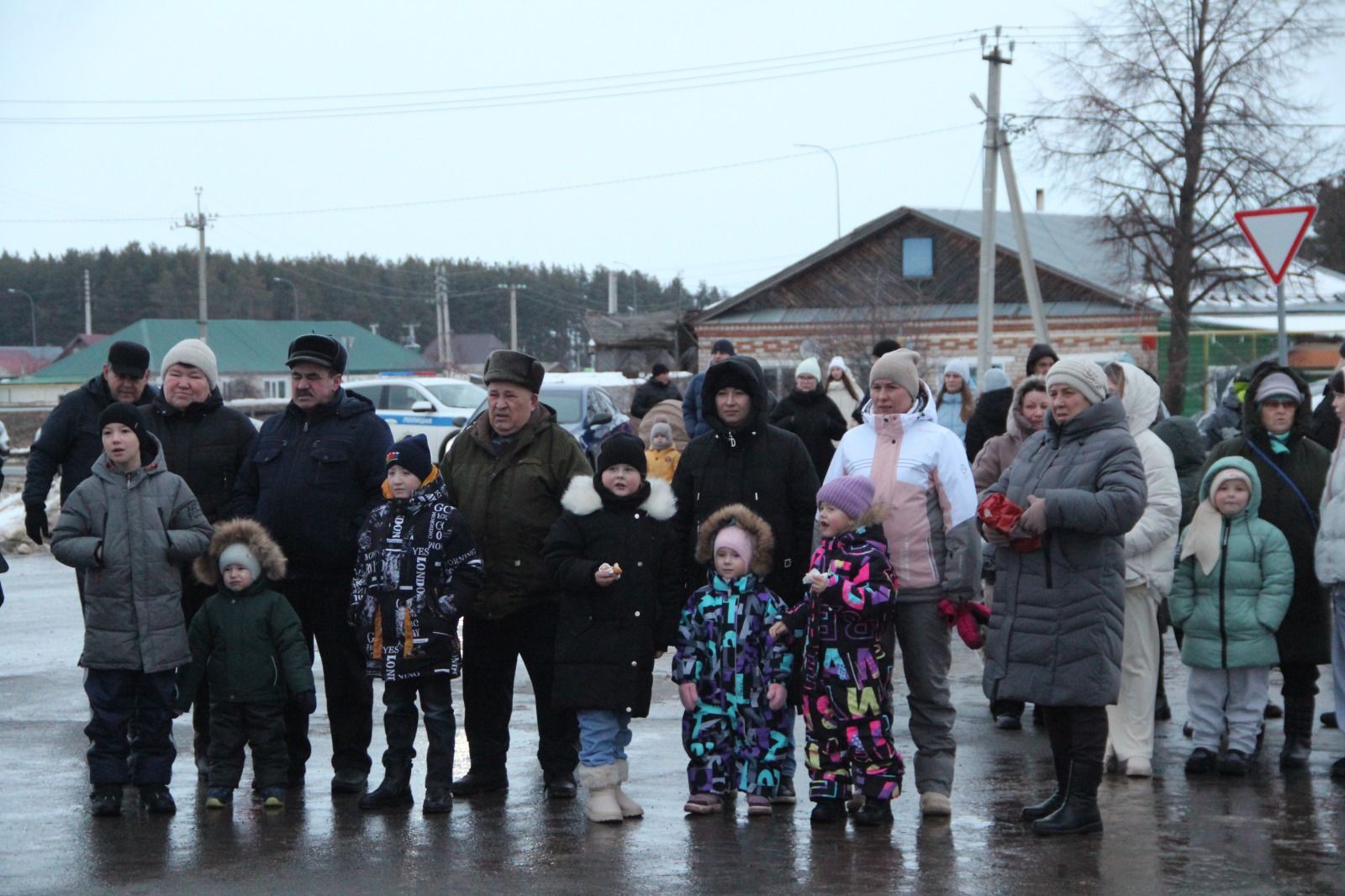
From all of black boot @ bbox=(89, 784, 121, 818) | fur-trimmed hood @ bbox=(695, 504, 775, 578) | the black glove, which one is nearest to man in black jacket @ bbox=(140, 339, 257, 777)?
black boot @ bbox=(89, 784, 121, 818)

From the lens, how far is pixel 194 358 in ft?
23.8

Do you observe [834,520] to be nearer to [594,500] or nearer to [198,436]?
[594,500]

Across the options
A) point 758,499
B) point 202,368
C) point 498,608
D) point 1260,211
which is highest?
point 1260,211

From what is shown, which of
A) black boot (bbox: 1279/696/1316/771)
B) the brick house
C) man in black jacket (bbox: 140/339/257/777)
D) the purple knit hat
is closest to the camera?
the purple knit hat

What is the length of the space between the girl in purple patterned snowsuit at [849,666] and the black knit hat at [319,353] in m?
2.30

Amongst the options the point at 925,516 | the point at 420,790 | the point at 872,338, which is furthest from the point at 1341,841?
the point at 872,338

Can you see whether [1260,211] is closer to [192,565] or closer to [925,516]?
[925,516]

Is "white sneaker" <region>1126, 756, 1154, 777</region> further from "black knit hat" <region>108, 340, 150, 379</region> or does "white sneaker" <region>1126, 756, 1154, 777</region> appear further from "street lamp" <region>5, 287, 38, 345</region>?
"street lamp" <region>5, 287, 38, 345</region>

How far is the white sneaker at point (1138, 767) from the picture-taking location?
285 inches

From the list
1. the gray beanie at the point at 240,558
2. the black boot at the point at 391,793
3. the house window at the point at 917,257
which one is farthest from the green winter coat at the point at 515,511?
the house window at the point at 917,257

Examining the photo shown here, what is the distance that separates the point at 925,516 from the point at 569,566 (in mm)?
1483

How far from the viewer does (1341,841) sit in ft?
19.7

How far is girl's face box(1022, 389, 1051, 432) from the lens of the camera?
8.70m

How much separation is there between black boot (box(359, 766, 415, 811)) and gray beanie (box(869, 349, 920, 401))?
2614mm
